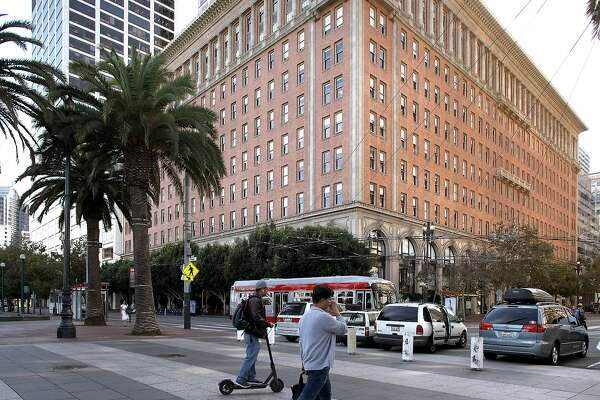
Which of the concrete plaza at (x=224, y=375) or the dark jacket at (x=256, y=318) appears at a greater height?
the dark jacket at (x=256, y=318)

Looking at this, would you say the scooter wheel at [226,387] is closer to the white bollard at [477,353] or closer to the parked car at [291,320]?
the white bollard at [477,353]

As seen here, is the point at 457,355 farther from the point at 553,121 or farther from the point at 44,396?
the point at 553,121

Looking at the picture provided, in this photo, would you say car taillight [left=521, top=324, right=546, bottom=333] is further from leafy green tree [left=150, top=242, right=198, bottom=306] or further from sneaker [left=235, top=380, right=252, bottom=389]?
leafy green tree [left=150, top=242, right=198, bottom=306]

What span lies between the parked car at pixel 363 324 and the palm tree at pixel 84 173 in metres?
12.8

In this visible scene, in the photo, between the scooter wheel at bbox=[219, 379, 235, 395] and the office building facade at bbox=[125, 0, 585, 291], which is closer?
the scooter wheel at bbox=[219, 379, 235, 395]

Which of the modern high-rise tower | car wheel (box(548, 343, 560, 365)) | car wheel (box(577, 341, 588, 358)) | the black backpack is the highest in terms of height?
the modern high-rise tower

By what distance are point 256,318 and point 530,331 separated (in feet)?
30.1

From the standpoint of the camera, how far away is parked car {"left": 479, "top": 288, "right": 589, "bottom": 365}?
15.4 m

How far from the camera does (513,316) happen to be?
16.1 meters

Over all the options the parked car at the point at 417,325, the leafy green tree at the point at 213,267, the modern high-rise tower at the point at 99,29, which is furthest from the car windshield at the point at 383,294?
the modern high-rise tower at the point at 99,29

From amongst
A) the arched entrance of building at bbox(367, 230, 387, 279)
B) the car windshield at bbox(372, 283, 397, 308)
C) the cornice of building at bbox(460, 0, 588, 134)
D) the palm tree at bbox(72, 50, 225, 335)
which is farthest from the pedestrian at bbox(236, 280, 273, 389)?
the cornice of building at bbox(460, 0, 588, 134)

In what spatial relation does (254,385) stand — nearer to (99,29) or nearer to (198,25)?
(198,25)

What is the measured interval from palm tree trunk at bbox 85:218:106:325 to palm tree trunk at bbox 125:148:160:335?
7.34 metres

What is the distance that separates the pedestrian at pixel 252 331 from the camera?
974 centimetres
